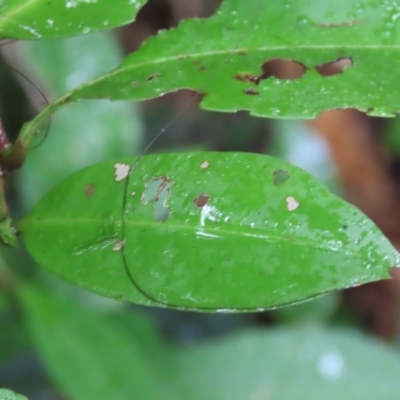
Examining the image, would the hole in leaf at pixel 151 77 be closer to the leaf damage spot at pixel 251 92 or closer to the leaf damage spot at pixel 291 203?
the leaf damage spot at pixel 251 92

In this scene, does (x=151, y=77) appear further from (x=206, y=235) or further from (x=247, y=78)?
(x=206, y=235)

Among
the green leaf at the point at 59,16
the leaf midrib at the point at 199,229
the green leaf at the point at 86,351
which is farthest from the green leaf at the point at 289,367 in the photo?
the green leaf at the point at 59,16

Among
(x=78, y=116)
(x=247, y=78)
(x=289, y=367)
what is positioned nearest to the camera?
(x=247, y=78)

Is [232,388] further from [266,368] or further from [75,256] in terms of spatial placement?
[75,256]

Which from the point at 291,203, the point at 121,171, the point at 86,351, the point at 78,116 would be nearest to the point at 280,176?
the point at 291,203

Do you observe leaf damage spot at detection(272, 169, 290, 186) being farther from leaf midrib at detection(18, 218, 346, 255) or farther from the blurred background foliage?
the blurred background foliage

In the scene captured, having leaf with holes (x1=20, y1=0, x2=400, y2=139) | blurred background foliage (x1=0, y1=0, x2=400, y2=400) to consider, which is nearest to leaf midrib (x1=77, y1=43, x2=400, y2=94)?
leaf with holes (x1=20, y1=0, x2=400, y2=139)

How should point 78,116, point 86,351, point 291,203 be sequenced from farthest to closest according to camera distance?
point 78,116 → point 86,351 → point 291,203
